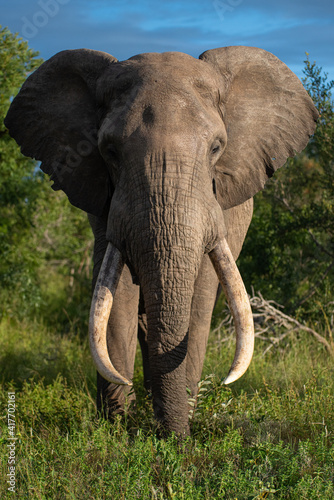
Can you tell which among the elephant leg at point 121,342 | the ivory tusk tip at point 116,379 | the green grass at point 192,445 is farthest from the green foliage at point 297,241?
the ivory tusk tip at point 116,379

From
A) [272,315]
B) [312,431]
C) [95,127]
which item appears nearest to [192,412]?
[312,431]

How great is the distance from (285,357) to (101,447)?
3169 millimetres

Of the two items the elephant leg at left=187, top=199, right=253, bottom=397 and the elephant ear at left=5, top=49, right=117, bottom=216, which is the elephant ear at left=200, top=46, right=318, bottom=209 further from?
the elephant ear at left=5, top=49, right=117, bottom=216

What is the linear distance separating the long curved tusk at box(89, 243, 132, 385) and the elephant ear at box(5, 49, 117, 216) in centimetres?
65

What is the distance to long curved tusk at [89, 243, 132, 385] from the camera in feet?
12.3

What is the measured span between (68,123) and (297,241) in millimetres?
4463

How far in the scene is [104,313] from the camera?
3.92 m

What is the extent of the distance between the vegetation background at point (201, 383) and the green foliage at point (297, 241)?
24 millimetres

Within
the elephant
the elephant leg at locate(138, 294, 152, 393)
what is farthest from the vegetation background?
the elephant

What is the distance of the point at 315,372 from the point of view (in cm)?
587

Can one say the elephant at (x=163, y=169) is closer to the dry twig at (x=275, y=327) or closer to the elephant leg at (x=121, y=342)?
the elephant leg at (x=121, y=342)

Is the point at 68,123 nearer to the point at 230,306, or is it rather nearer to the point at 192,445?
the point at 230,306

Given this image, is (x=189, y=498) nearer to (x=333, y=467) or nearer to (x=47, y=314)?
(x=333, y=467)

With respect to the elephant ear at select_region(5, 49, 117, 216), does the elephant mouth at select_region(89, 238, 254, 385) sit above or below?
below
